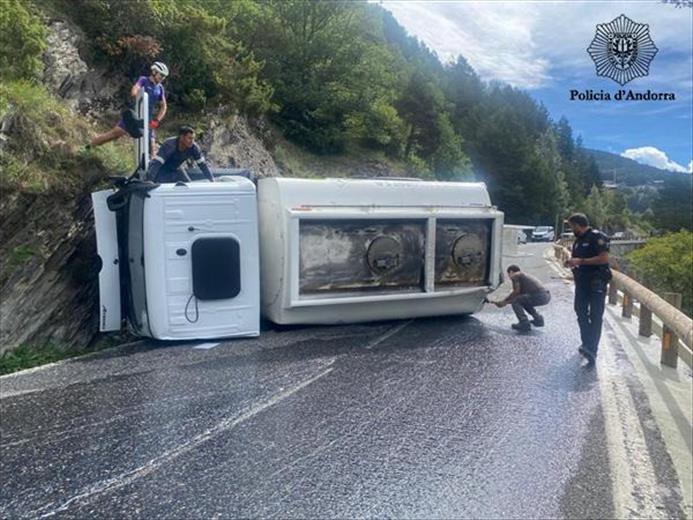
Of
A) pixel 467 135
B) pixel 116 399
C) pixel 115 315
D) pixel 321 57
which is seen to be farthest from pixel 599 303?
pixel 467 135

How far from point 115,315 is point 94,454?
2.88 metres

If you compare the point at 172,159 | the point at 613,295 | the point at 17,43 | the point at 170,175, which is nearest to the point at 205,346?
the point at 170,175

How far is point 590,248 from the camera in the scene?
234 inches

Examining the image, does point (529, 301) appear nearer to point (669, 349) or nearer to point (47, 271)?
point (669, 349)

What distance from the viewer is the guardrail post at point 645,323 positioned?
764 centimetres

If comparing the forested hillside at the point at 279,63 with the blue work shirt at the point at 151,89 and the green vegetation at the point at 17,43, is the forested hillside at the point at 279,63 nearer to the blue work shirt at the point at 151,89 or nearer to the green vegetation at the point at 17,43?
the green vegetation at the point at 17,43

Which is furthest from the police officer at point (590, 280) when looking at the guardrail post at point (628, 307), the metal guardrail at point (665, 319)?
the guardrail post at point (628, 307)

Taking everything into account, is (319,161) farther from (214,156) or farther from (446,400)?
(446,400)

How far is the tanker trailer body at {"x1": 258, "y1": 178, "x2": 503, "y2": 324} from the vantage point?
20.1ft

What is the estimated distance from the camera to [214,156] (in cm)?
1405

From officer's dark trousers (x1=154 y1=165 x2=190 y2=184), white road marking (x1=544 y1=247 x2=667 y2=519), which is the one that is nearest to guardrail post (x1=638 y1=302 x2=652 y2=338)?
white road marking (x1=544 y1=247 x2=667 y2=519)

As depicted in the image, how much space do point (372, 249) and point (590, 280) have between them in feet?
7.87

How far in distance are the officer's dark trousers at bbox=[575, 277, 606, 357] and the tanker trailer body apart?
57.0 inches

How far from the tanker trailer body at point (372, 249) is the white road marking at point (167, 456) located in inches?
70.8
